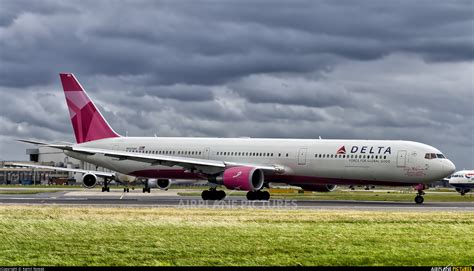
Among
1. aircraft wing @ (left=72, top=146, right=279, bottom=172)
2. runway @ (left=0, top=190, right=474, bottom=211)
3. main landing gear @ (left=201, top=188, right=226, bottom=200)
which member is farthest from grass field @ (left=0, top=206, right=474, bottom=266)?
main landing gear @ (left=201, top=188, right=226, bottom=200)

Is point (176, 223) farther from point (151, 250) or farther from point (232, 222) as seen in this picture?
point (151, 250)

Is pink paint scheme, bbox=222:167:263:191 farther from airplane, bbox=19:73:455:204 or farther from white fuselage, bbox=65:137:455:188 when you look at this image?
white fuselage, bbox=65:137:455:188

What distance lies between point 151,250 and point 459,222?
15290mm

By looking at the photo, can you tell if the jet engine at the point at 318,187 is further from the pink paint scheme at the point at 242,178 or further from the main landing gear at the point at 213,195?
the main landing gear at the point at 213,195

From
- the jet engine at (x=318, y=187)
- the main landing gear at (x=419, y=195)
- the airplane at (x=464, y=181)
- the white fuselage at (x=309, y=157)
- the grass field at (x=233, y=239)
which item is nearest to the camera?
the grass field at (x=233, y=239)

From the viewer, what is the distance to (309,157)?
5431cm

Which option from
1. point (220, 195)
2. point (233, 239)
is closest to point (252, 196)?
point (220, 195)

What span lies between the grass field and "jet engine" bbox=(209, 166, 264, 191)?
16.7 metres

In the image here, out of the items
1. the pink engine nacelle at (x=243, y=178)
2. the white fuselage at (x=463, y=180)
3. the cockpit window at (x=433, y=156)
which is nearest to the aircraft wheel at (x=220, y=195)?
the pink engine nacelle at (x=243, y=178)

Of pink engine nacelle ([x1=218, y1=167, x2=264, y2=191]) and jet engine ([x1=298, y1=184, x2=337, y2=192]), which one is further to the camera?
jet engine ([x1=298, y1=184, x2=337, y2=192])

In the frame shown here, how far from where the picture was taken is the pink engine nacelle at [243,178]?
52.5 meters

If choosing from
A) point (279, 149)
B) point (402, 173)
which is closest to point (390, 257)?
point (402, 173)

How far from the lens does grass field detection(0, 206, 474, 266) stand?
64.6 ft

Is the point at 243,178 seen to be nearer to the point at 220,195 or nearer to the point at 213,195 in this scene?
the point at 220,195
